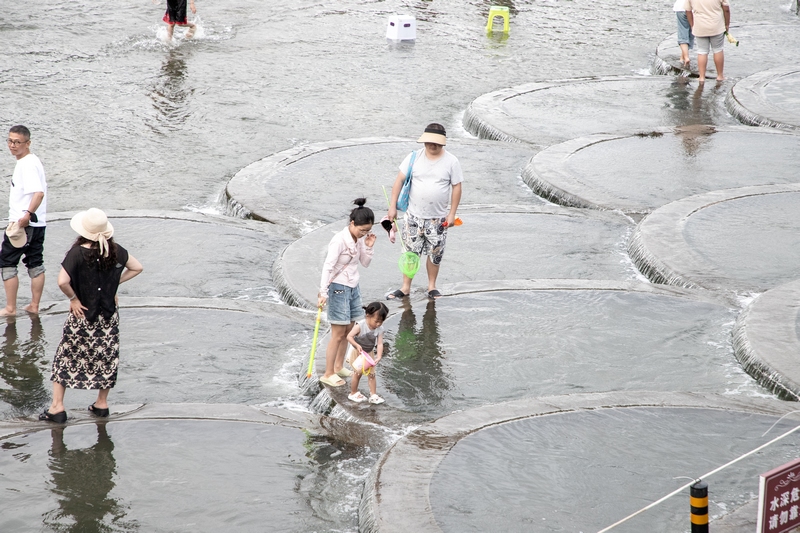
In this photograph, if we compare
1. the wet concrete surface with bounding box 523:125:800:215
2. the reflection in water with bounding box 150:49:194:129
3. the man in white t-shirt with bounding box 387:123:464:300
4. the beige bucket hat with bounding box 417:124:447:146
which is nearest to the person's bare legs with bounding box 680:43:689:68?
the wet concrete surface with bounding box 523:125:800:215

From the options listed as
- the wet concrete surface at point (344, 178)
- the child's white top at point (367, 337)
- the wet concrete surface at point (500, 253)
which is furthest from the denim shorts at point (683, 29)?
the child's white top at point (367, 337)

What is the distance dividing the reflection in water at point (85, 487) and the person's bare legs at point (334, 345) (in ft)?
5.36

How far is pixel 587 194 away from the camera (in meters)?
11.6

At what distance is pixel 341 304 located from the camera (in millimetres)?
7043

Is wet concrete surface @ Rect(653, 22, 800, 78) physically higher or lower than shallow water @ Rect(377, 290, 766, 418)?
higher

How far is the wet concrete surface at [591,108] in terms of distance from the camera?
14.6 meters

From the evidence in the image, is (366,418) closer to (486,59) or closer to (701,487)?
(701,487)

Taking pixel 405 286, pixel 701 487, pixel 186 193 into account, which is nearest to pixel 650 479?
pixel 701 487

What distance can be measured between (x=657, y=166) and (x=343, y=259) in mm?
6730

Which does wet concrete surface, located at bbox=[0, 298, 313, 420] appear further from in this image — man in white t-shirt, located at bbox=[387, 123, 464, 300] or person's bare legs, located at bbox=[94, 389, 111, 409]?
man in white t-shirt, located at bbox=[387, 123, 464, 300]

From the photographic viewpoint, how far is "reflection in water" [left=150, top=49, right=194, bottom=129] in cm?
1526

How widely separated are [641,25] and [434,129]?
15.9m

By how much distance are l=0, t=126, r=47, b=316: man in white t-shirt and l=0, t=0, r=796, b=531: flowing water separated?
0.29 metres

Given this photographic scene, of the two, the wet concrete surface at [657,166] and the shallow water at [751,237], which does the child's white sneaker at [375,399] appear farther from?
the wet concrete surface at [657,166]
